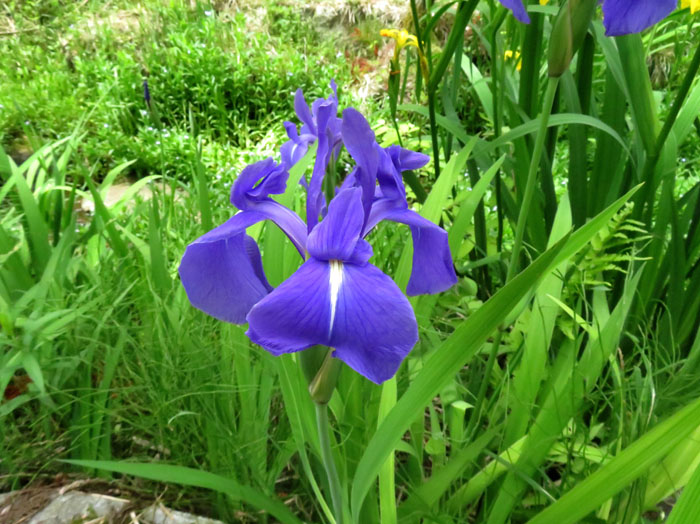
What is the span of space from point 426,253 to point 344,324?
0.20m

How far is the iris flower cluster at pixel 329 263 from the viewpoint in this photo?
19.3 inches

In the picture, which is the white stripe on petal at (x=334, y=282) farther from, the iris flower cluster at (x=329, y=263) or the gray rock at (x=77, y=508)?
the gray rock at (x=77, y=508)

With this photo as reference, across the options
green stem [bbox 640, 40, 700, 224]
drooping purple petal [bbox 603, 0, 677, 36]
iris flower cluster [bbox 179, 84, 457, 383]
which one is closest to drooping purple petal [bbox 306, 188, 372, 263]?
iris flower cluster [bbox 179, 84, 457, 383]

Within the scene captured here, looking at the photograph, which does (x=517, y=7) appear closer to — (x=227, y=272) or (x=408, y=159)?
(x=408, y=159)

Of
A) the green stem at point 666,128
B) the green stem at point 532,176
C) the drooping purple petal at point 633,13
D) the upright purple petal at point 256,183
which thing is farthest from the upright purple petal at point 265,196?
the green stem at point 666,128

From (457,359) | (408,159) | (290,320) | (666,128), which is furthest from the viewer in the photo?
(666,128)

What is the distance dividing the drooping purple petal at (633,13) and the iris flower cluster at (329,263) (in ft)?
0.83

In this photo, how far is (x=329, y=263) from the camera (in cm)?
53

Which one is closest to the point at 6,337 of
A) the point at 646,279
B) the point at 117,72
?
the point at 646,279

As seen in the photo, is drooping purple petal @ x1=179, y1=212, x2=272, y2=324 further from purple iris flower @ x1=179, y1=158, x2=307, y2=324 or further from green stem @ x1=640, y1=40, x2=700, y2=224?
green stem @ x1=640, y1=40, x2=700, y2=224

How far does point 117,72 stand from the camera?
11.2 ft

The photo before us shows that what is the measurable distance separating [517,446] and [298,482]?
408mm

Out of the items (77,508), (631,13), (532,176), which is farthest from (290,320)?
(77,508)

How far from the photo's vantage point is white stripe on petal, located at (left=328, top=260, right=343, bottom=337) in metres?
0.49
